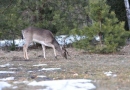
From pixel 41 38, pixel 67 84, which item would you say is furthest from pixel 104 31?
pixel 67 84

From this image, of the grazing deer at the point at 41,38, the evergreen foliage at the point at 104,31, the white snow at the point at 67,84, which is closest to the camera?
the white snow at the point at 67,84

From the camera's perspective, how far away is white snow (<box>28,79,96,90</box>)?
348 inches

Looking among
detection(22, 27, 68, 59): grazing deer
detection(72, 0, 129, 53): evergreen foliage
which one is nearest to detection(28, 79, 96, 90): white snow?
detection(22, 27, 68, 59): grazing deer

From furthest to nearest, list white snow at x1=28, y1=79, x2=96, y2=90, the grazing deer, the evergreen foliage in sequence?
the evergreen foliage, the grazing deer, white snow at x1=28, y1=79, x2=96, y2=90

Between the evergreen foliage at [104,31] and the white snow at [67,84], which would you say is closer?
the white snow at [67,84]

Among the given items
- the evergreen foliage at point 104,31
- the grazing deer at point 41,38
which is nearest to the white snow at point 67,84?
the grazing deer at point 41,38

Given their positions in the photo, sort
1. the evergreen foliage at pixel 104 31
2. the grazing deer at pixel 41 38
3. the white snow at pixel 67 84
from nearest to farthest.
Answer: the white snow at pixel 67 84
the grazing deer at pixel 41 38
the evergreen foliage at pixel 104 31

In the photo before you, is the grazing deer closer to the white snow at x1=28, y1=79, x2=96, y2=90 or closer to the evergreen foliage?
the evergreen foliage

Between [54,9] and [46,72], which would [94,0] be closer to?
[54,9]

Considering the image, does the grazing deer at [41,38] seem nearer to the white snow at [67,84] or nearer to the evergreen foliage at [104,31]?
the evergreen foliage at [104,31]

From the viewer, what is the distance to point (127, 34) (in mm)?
18844

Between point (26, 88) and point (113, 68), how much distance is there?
13.8ft

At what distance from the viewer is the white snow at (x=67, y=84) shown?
8.83m

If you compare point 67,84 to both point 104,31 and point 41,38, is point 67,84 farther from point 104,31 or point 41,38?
point 104,31
